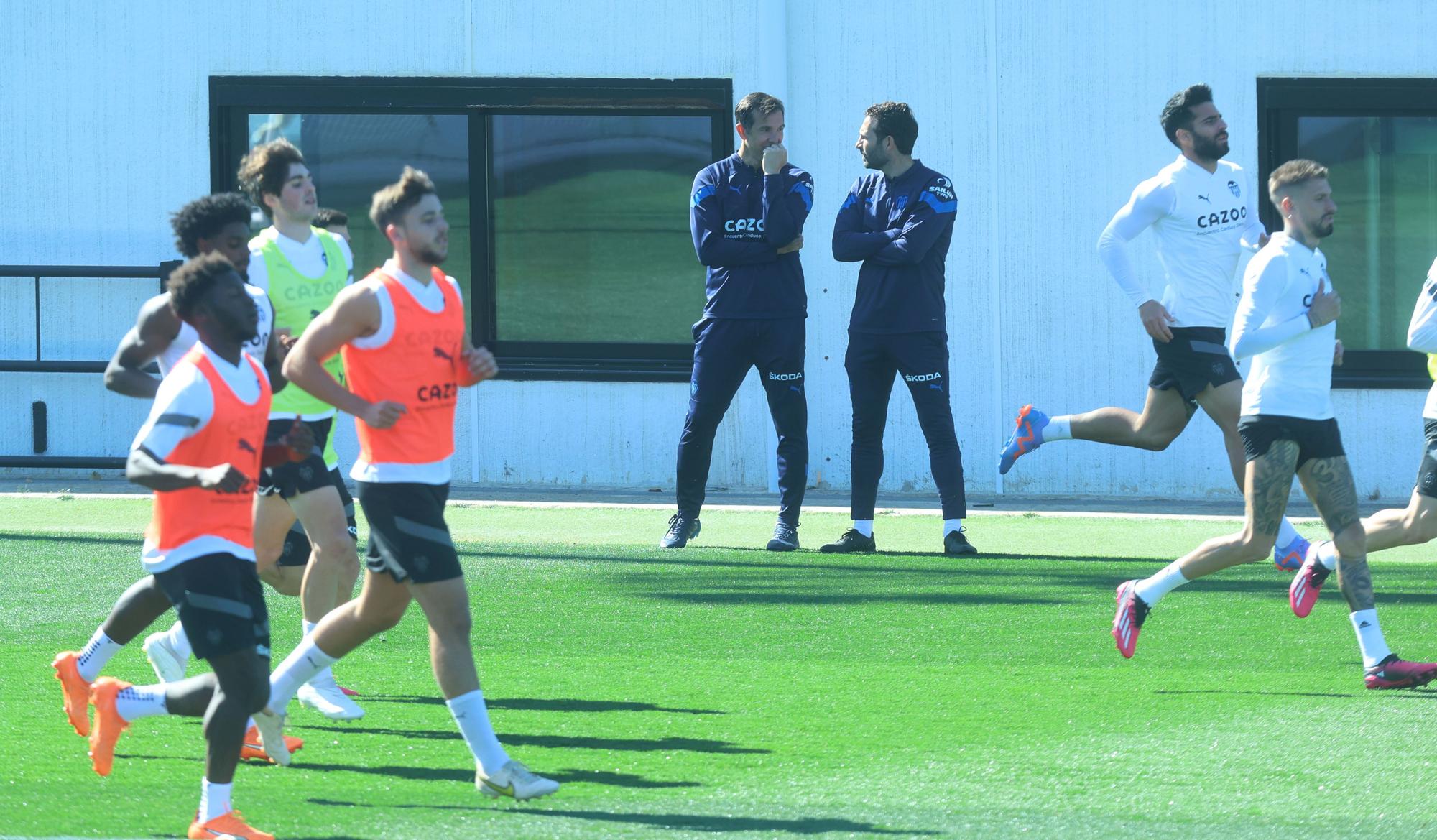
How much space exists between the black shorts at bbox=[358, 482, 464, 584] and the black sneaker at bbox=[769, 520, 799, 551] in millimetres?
5195

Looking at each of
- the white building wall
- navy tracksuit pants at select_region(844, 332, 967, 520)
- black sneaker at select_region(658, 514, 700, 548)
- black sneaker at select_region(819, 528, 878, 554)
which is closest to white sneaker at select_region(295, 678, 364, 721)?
black sneaker at select_region(658, 514, 700, 548)

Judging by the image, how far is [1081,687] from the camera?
685 centimetres

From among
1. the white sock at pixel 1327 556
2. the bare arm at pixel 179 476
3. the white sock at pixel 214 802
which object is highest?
the bare arm at pixel 179 476

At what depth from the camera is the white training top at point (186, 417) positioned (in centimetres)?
482

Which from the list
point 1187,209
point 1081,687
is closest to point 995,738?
point 1081,687

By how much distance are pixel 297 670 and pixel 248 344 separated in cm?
98

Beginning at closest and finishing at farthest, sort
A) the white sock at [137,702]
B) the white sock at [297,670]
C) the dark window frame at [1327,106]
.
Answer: the white sock at [137,702] → the white sock at [297,670] → the dark window frame at [1327,106]

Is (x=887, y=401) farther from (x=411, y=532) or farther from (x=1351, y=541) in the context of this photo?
(x=411, y=532)

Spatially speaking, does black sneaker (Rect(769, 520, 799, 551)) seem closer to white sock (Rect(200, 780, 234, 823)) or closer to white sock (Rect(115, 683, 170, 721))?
white sock (Rect(115, 683, 170, 721))

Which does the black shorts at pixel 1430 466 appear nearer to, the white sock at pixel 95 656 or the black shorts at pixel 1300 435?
the black shorts at pixel 1300 435

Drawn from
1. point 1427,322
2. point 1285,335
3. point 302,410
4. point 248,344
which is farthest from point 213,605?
point 1427,322

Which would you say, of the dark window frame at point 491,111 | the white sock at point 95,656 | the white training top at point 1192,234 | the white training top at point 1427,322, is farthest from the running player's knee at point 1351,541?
the dark window frame at point 491,111

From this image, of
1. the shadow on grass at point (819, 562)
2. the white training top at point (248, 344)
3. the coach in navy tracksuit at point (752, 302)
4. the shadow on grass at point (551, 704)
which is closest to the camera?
the white training top at point (248, 344)

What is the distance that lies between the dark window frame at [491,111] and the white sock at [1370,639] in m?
6.88
